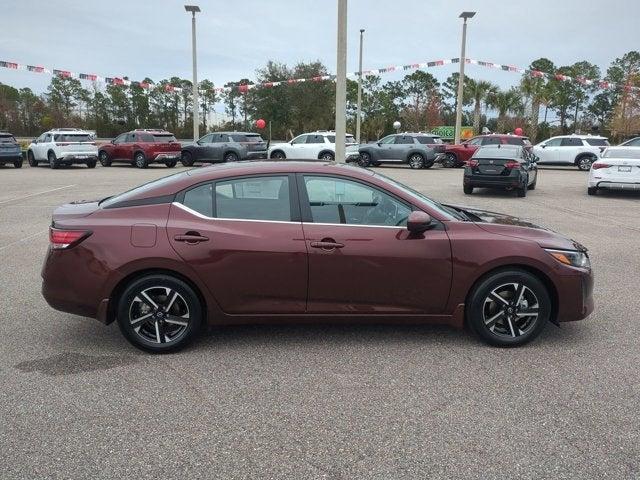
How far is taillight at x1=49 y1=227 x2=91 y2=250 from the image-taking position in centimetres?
431

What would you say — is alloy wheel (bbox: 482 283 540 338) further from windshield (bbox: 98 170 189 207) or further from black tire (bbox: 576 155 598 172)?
black tire (bbox: 576 155 598 172)

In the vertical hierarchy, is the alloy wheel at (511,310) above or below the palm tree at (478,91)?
below

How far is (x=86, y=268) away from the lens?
169 inches

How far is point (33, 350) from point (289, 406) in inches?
88.4

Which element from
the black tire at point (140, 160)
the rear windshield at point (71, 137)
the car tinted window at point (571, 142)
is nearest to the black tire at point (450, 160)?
the car tinted window at point (571, 142)

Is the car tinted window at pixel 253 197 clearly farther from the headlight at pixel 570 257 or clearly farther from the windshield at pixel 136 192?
the headlight at pixel 570 257

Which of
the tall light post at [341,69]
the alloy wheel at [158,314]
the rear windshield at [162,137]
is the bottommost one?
the alloy wheel at [158,314]

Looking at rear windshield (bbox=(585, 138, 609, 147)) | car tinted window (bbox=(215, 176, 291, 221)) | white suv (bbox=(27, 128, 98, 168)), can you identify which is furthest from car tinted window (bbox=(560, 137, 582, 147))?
car tinted window (bbox=(215, 176, 291, 221))

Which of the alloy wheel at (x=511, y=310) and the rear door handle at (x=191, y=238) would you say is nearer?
the rear door handle at (x=191, y=238)

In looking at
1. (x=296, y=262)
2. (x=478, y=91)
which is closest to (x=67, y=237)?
(x=296, y=262)

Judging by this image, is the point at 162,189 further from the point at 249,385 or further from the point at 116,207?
the point at 249,385

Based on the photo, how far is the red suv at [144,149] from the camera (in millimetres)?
25156

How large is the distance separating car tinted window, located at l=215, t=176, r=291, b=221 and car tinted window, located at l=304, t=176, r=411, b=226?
0.22 m

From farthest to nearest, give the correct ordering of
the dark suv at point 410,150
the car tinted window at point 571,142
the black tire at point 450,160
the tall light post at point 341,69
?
the black tire at point 450,160
the car tinted window at point 571,142
the dark suv at point 410,150
the tall light post at point 341,69
